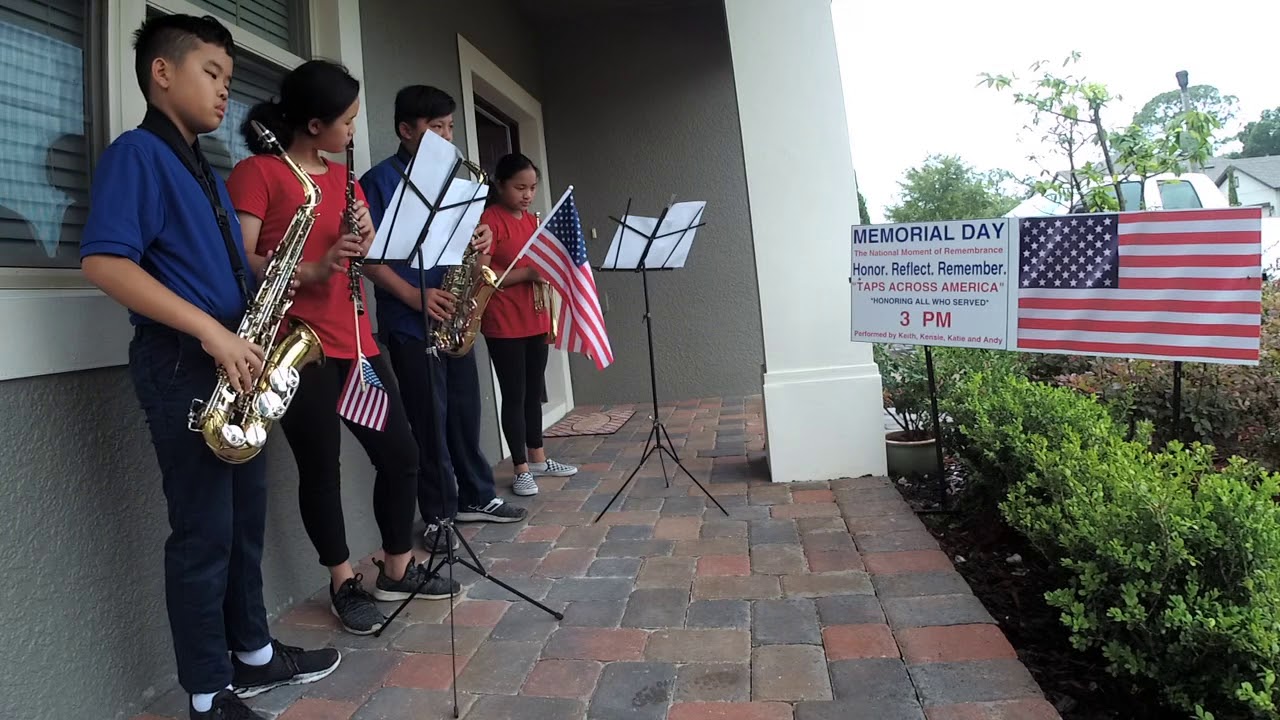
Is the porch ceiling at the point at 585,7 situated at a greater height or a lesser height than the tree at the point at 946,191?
lesser

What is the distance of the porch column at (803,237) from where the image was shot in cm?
386

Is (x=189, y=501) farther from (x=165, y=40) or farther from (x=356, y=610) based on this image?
(x=165, y=40)

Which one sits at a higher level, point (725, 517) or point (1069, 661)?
point (725, 517)

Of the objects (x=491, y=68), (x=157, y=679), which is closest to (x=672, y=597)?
(x=157, y=679)

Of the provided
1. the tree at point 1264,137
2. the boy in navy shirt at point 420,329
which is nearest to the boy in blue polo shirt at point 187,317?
the boy in navy shirt at point 420,329

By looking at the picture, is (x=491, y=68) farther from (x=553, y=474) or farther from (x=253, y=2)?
(x=553, y=474)

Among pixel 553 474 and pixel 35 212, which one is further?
pixel 553 474

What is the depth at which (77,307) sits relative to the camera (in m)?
1.95

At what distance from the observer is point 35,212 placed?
2.02m

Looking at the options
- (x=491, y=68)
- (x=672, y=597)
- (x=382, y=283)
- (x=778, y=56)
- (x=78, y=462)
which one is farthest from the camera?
(x=491, y=68)

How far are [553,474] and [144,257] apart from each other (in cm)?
277

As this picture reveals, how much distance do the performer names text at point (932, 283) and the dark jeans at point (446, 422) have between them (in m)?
1.87

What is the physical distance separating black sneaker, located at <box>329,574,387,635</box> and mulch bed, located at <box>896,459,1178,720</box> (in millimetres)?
1980

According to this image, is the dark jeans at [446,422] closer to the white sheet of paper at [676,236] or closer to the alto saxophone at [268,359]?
the alto saxophone at [268,359]
